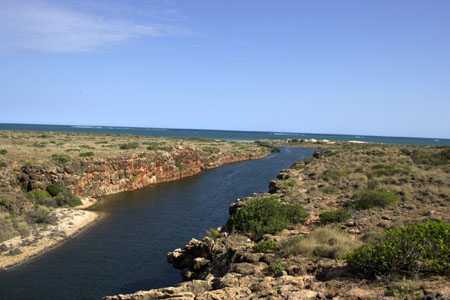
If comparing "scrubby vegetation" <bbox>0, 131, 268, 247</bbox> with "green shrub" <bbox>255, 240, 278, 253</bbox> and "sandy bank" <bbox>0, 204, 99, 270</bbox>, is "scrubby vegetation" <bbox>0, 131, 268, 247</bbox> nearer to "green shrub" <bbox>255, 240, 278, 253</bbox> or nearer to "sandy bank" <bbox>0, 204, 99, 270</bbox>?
"sandy bank" <bbox>0, 204, 99, 270</bbox>

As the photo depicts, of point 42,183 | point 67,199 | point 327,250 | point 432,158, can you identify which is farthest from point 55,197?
point 432,158

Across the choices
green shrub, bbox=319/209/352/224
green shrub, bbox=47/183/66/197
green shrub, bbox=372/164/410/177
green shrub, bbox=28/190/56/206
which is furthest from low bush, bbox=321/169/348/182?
green shrub, bbox=47/183/66/197

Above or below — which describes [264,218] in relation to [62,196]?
above

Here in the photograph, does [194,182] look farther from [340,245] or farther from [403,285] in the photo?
[403,285]

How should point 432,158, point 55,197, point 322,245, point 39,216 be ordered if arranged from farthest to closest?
point 432,158
point 55,197
point 39,216
point 322,245

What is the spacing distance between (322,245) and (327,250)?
461 mm

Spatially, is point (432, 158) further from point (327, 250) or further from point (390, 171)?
point (327, 250)

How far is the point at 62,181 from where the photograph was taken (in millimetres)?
41531

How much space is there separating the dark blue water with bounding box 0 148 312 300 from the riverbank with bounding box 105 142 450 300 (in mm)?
2694

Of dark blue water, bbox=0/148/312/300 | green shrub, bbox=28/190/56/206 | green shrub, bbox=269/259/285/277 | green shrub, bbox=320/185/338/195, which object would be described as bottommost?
dark blue water, bbox=0/148/312/300

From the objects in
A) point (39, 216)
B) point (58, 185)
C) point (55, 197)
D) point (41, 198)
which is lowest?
point (39, 216)

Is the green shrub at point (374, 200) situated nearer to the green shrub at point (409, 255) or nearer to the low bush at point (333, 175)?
the low bush at point (333, 175)

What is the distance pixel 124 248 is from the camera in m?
26.7

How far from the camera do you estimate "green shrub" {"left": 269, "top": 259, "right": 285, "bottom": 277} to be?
1433 centimetres
